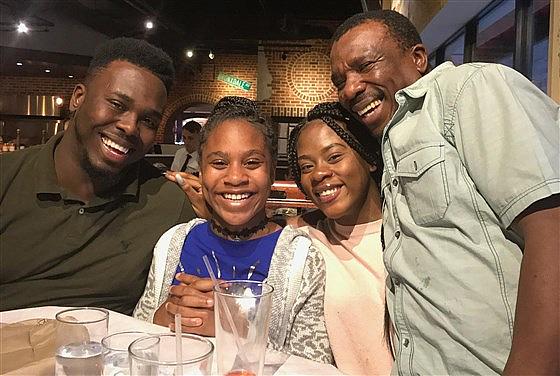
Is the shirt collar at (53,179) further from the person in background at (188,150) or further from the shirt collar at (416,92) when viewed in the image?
the person in background at (188,150)

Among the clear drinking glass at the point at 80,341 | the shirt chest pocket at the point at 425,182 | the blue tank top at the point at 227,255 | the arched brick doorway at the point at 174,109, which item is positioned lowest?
the clear drinking glass at the point at 80,341

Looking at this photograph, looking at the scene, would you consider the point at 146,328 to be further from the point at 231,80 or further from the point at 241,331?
the point at 231,80

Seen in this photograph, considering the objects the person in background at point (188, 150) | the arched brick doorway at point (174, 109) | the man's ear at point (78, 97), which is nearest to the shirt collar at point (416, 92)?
the man's ear at point (78, 97)

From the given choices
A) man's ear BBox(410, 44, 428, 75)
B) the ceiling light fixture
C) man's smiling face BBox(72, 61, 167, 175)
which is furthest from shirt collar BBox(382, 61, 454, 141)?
the ceiling light fixture

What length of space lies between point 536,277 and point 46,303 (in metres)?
1.46

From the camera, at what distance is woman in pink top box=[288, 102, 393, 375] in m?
1.51

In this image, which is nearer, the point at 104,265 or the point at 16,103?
the point at 104,265

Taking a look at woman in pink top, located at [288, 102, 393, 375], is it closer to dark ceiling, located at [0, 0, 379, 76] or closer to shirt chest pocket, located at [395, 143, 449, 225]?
shirt chest pocket, located at [395, 143, 449, 225]

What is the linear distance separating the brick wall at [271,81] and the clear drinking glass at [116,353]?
10174 millimetres

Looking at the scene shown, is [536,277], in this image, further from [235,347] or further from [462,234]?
[235,347]

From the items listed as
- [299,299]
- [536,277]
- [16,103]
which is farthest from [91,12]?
[536,277]

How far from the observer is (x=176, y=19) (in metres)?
9.84

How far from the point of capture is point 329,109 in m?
1.72

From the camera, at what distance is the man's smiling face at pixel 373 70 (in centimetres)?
153
